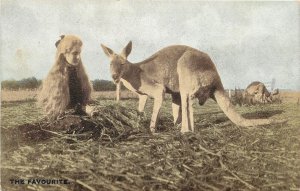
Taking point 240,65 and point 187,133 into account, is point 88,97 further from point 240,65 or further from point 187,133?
point 240,65

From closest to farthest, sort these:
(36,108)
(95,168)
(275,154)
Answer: (95,168) → (275,154) → (36,108)

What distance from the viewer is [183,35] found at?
3539 mm

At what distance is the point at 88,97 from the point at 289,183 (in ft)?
5.08

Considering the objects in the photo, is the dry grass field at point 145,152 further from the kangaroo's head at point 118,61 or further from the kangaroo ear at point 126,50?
the kangaroo ear at point 126,50

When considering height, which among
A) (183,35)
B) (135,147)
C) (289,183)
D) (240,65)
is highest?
(183,35)

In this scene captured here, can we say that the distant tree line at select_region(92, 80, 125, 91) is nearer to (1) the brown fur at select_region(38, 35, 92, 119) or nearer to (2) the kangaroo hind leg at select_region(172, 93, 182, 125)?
(1) the brown fur at select_region(38, 35, 92, 119)

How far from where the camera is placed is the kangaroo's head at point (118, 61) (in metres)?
3.40

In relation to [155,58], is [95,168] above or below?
below

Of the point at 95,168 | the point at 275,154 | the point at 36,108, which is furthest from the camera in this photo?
the point at 36,108

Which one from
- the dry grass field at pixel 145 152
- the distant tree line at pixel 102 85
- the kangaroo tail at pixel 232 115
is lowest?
the dry grass field at pixel 145 152

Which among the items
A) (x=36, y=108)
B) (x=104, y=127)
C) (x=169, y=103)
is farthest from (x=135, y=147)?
(x=36, y=108)

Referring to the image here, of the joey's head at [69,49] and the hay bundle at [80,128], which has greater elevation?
the joey's head at [69,49]

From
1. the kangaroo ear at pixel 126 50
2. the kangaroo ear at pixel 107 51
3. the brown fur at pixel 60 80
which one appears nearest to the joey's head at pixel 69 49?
the brown fur at pixel 60 80

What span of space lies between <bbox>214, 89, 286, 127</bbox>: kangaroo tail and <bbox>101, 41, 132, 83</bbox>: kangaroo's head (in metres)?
0.73
